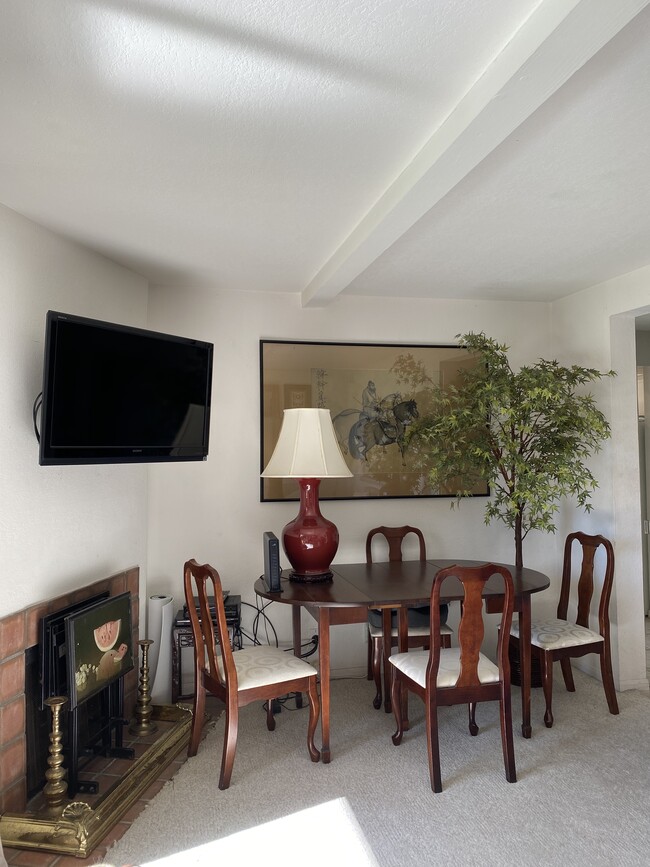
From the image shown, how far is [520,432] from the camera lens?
11.9 ft

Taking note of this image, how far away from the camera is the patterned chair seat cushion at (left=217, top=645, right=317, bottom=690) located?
2.72m

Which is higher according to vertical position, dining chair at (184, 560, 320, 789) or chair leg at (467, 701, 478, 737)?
dining chair at (184, 560, 320, 789)

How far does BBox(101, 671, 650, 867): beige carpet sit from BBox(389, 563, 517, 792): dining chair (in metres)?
0.19

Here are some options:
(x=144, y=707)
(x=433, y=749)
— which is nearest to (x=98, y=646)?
(x=144, y=707)

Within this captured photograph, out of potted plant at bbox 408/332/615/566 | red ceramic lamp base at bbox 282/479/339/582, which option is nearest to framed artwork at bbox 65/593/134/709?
red ceramic lamp base at bbox 282/479/339/582

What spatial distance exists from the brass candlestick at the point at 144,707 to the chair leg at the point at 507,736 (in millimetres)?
1714

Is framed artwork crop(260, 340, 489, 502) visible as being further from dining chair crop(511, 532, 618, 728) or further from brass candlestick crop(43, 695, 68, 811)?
brass candlestick crop(43, 695, 68, 811)

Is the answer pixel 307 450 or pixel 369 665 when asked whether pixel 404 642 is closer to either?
pixel 369 665

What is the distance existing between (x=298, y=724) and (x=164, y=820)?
1.01 metres

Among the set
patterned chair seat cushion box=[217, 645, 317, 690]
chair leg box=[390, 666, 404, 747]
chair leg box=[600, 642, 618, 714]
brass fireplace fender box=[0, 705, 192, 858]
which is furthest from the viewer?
chair leg box=[600, 642, 618, 714]

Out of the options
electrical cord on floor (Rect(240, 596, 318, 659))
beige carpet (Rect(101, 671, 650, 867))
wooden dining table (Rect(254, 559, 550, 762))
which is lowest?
beige carpet (Rect(101, 671, 650, 867))

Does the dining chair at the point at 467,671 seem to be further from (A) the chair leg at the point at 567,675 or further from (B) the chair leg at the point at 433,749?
(A) the chair leg at the point at 567,675

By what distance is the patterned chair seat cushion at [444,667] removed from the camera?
8.77ft

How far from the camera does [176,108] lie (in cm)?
179
